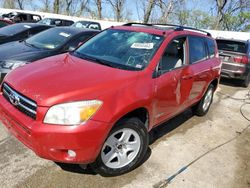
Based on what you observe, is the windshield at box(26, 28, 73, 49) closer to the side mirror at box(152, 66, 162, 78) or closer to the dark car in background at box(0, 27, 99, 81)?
the dark car in background at box(0, 27, 99, 81)

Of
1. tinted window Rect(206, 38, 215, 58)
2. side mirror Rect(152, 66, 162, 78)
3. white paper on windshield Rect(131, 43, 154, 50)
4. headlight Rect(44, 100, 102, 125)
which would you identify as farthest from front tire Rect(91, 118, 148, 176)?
tinted window Rect(206, 38, 215, 58)

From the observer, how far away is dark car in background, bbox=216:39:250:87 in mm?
8781

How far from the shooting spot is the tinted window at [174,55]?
374cm

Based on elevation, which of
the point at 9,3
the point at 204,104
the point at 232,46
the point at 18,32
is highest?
the point at 18,32

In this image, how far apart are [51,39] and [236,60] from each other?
5928 mm

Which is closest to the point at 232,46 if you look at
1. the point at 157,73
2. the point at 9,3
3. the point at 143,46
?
the point at 143,46

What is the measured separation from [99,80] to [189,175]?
1.72 metres

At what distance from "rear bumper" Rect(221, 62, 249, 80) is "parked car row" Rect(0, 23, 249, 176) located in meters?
4.52

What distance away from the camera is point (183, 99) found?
430 cm

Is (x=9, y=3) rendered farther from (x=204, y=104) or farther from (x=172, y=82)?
(x=172, y=82)

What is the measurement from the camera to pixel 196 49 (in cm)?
471

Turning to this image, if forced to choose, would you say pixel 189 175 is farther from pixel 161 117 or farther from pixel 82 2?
pixel 82 2

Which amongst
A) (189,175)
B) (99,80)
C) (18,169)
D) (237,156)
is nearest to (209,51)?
(237,156)

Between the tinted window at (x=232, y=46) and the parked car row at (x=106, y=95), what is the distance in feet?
16.0
